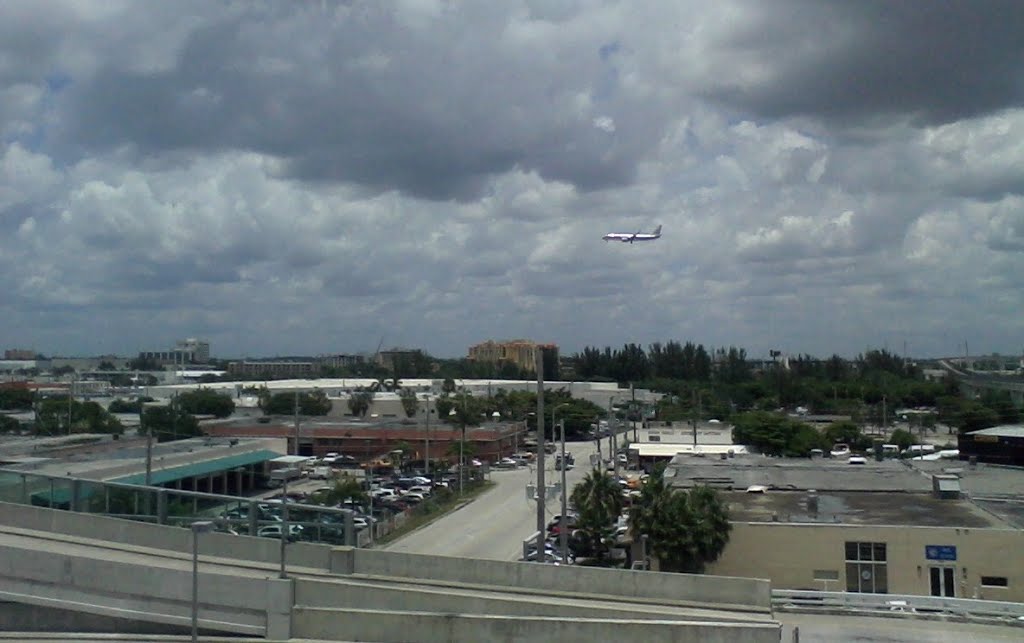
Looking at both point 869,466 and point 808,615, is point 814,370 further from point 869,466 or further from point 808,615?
point 808,615

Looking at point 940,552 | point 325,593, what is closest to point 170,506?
point 325,593

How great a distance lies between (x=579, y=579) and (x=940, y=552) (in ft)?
42.0

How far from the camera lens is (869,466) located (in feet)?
140

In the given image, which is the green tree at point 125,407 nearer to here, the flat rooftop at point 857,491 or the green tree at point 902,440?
the flat rooftop at point 857,491

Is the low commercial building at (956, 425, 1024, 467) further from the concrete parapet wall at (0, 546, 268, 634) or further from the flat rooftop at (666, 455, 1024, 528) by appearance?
the concrete parapet wall at (0, 546, 268, 634)

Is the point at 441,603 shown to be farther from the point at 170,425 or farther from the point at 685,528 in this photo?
the point at 170,425

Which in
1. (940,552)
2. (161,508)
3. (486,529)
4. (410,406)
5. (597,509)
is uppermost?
(161,508)

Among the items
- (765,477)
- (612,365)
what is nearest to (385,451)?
(765,477)

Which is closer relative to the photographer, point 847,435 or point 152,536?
point 152,536

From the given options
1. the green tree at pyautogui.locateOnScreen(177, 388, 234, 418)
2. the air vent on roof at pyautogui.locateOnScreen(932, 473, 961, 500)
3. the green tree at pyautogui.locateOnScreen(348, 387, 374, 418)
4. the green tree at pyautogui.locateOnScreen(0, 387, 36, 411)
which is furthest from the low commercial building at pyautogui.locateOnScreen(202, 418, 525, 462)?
the air vent on roof at pyautogui.locateOnScreen(932, 473, 961, 500)

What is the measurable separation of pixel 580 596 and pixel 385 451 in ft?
178

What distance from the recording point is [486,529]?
40562 mm

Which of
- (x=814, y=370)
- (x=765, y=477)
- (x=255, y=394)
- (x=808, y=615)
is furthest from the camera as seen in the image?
(x=814, y=370)

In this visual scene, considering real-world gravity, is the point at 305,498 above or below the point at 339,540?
below
